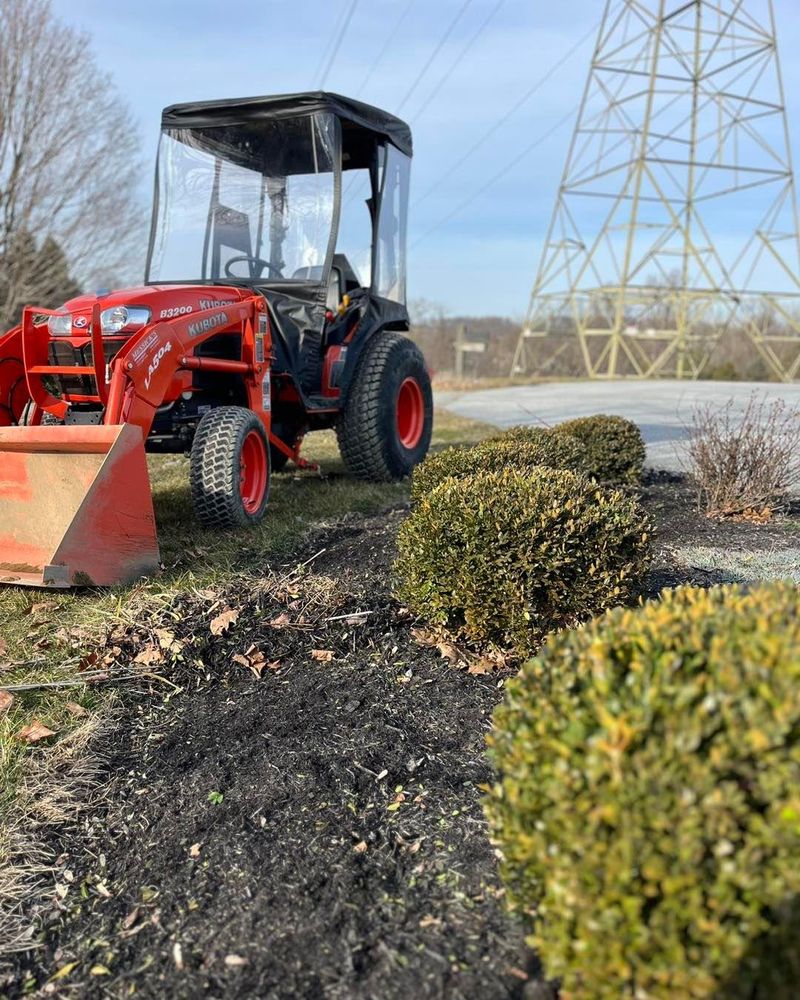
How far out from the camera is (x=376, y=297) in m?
6.74

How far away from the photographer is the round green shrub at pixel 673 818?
137 cm

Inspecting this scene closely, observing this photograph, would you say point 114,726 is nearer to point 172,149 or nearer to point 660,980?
point 660,980

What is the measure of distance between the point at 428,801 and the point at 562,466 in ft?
8.97

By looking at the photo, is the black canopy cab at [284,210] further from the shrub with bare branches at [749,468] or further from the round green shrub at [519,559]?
the round green shrub at [519,559]

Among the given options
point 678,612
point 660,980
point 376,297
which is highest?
point 376,297

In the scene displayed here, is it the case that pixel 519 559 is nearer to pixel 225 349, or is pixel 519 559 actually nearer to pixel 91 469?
pixel 91 469

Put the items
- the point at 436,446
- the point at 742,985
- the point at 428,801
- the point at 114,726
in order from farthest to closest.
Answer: the point at 436,446
the point at 114,726
the point at 428,801
the point at 742,985

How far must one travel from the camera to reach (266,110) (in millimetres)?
5836

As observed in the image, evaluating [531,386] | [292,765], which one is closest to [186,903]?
[292,765]

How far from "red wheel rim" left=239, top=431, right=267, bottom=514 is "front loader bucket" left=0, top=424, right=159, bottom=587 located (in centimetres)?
116

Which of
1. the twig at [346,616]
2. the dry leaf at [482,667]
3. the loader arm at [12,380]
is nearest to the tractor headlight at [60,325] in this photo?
the loader arm at [12,380]

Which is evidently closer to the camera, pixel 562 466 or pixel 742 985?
pixel 742 985

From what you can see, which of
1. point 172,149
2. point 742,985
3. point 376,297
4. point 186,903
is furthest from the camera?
point 376,297

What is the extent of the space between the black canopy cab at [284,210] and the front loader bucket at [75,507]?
2101mm
